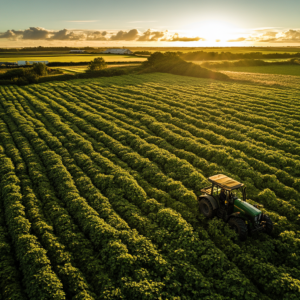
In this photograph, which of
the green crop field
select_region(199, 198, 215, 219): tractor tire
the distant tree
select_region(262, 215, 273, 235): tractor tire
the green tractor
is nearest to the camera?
the green crop field

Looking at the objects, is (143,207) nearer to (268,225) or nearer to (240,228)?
(240,228)

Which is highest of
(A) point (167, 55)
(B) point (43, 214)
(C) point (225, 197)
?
(A) point (167, 55)

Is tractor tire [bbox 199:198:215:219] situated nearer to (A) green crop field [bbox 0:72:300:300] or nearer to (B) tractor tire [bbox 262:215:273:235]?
(A) green crop field [bbox 0:72:300:300]

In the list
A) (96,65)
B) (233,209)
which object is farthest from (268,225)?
(96,65)

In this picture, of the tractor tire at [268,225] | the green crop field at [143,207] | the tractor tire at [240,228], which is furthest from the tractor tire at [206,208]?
the tractor tire at [268,225]

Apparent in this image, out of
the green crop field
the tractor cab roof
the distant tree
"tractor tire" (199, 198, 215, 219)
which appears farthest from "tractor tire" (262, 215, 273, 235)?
the distant tree

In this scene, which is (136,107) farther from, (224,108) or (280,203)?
(280,203)

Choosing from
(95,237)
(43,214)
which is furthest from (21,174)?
(95,237)
